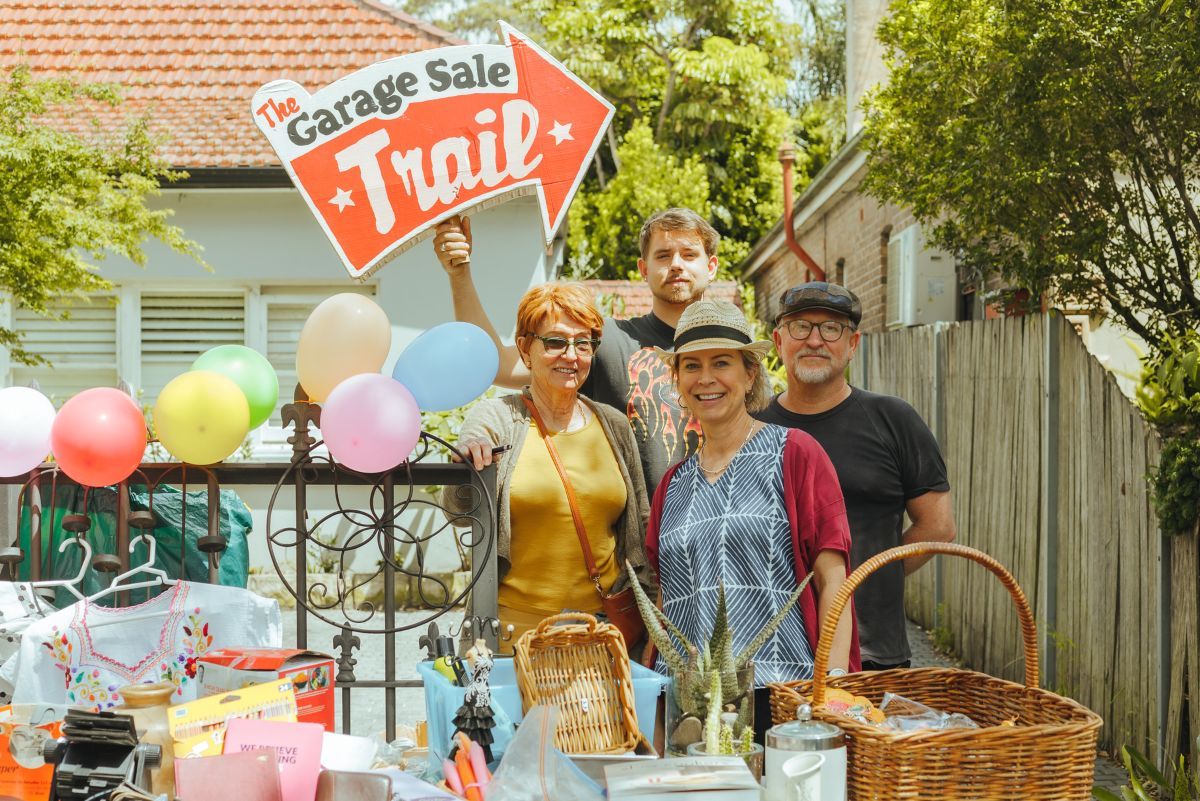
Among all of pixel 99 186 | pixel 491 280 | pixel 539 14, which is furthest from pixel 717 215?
pixel 99 186

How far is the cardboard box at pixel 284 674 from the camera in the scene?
2.26 m

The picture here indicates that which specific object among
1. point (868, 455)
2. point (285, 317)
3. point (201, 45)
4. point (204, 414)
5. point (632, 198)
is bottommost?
point (868, 455)

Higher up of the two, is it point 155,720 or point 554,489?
point 554,489

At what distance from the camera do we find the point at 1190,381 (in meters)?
4.15

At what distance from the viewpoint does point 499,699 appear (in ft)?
7.27

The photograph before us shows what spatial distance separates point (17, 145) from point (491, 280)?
391 cm

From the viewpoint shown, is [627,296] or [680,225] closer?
[680,225]

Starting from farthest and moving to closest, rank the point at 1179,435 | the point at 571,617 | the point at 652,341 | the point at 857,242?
the point at 857,242
the point at 1179,435
the point at 652,341
the point at 571,617

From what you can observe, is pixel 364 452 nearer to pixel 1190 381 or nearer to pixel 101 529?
pixel 101 529

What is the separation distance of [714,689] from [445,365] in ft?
3.53

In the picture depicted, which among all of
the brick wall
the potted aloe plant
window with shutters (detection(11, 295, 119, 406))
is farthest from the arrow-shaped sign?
window with shutters (detection(11, 295, 119, 406))

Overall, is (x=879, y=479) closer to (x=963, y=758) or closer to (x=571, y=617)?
(x=571, y=617)

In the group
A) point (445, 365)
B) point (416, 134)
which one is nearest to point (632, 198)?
point (416, 134)

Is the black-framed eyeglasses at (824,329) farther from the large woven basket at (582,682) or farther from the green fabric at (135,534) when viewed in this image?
the green fabric at (135,534)
